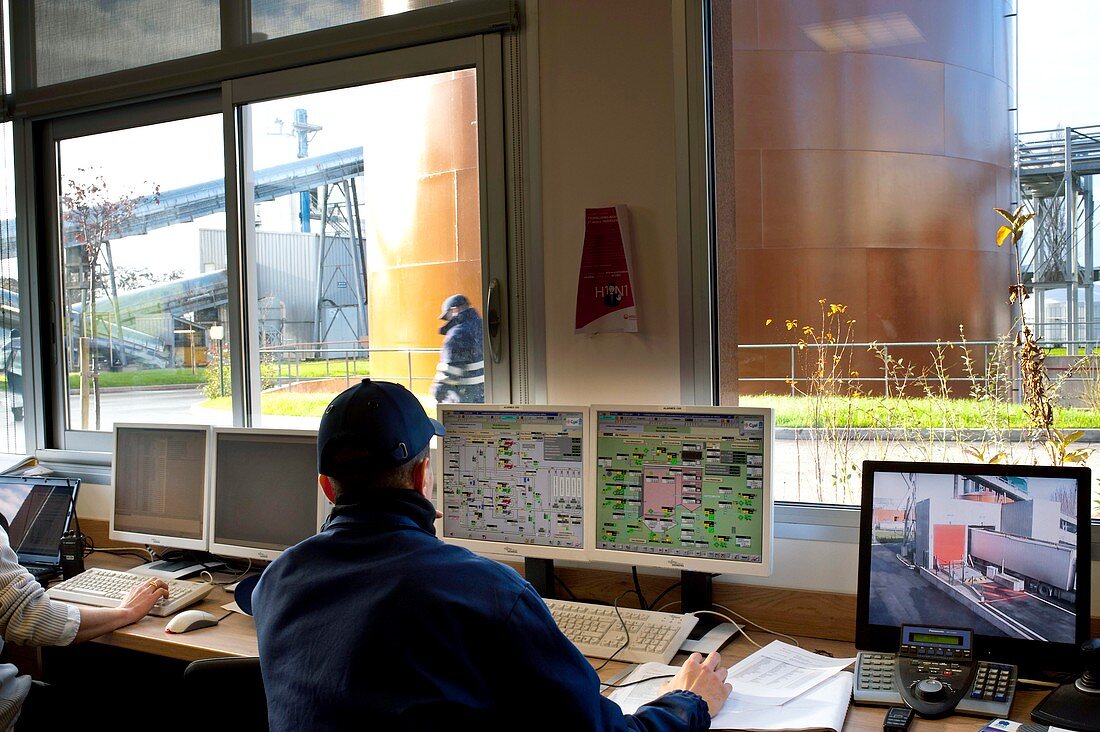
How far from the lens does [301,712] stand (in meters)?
1.27

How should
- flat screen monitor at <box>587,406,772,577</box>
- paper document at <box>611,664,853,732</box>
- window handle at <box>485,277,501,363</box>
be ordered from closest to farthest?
paper document at <box>611,664,853,732</box> < flat screen monitor at <box>587,406,772,577</box> < window handle at <box>485,277,501,363</box>

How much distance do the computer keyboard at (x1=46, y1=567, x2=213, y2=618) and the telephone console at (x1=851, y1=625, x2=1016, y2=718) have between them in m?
1.80

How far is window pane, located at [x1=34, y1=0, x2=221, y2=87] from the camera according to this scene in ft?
10.6

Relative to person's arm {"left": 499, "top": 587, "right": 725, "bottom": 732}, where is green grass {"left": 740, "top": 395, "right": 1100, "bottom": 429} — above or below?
above

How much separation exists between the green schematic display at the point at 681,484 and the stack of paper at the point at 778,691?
259 mm

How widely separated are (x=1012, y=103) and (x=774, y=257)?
752 millimetres

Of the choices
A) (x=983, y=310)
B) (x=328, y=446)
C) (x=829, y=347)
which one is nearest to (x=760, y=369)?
(x=829, y=347)

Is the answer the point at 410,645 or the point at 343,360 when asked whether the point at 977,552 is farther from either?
the point at 343,360

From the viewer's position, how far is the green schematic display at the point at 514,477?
232 centimetres

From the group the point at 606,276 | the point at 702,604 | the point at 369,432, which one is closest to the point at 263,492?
the point at 606,276

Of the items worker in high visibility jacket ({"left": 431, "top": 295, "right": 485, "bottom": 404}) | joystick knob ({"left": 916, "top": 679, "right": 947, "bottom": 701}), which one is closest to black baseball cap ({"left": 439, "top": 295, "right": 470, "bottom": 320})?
worker in high visibility jacket ({"left": 431, "top": 295, "right": 485, "bottom": 404})

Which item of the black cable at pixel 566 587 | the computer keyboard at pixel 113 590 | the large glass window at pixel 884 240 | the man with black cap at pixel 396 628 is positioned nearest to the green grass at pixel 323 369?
the computer keyboard at pixel 113 590

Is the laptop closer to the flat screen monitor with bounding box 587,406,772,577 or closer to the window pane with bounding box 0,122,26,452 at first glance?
the window pane with bounding box 0,122,26,452

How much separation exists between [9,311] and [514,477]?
255cm
